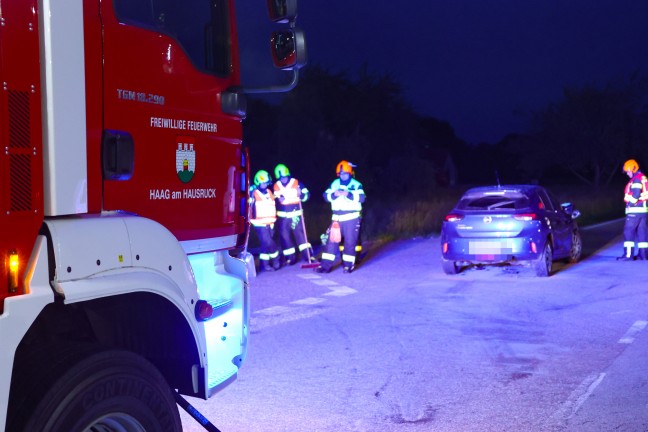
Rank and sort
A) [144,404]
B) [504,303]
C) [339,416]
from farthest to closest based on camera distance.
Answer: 1. [504,303]
2. [339,416]
3. [144,404]

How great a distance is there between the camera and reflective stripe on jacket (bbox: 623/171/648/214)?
15969 millimetres

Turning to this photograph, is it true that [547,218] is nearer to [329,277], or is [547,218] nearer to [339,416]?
[329,277]

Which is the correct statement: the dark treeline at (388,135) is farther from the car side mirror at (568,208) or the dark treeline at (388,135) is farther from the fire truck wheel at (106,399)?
the fire truck wheel at (106,399)

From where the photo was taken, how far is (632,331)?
9203mm

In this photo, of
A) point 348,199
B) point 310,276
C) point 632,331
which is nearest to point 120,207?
point 632,331

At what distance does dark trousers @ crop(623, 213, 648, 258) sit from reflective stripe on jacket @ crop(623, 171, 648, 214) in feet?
0.39

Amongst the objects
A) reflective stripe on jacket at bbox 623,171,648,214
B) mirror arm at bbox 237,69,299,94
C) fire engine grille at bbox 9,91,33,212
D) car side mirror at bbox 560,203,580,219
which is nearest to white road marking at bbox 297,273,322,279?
car side mirror at bbox 560,203,580,219

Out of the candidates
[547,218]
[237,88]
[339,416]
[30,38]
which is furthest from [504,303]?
[30,38]

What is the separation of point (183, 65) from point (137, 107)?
18.8 inches

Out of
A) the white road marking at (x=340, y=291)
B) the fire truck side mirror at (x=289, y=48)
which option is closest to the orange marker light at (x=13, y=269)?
the fire truck side mirror at (x=289, y=48)

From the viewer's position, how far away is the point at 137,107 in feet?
13.1

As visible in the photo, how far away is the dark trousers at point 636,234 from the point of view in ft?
52.2

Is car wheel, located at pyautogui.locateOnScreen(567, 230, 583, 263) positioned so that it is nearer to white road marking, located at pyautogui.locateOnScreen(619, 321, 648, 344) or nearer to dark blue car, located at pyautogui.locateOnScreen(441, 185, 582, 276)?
dark blue car, located at pyautogui.locateOnScreen(441, 185, 582, 276)

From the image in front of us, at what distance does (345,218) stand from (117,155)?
11.1 meters
